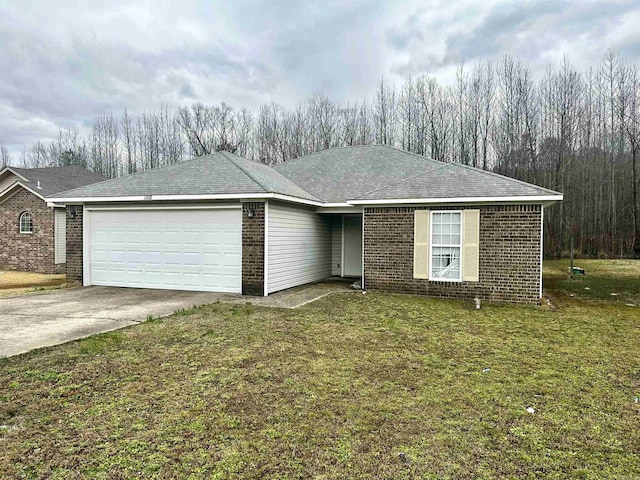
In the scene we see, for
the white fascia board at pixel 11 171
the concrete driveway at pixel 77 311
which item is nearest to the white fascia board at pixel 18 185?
the white fascia board at pixel 11 171

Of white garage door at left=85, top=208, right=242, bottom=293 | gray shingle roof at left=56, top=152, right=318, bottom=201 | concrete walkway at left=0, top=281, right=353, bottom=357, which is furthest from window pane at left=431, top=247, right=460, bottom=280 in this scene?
white garage door at left=85, top=208, right=242, bottom=293

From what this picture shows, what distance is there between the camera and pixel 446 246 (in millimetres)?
10914

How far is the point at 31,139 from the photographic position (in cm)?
4084

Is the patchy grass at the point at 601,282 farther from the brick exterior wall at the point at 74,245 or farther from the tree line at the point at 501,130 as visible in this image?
the brick exterior wall at the point at 74,245

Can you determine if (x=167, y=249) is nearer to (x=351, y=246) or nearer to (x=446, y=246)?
(x=351, y=246)

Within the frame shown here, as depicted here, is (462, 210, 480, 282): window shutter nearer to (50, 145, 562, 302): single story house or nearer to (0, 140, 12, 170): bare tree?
(50, 145, 562, 302): single story house

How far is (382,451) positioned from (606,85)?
31839 millimetres

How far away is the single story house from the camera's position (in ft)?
34.1

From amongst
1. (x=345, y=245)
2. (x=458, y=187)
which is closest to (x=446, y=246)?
(x=458, y=187)

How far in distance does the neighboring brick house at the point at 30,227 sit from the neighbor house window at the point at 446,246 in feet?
50.9

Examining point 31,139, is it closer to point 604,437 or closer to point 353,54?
point 353,54

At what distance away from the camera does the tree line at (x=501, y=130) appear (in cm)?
2588

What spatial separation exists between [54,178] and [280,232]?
50.4 feet

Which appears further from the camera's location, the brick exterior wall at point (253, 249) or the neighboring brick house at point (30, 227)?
the neighboring brick house at point (30, 227)
